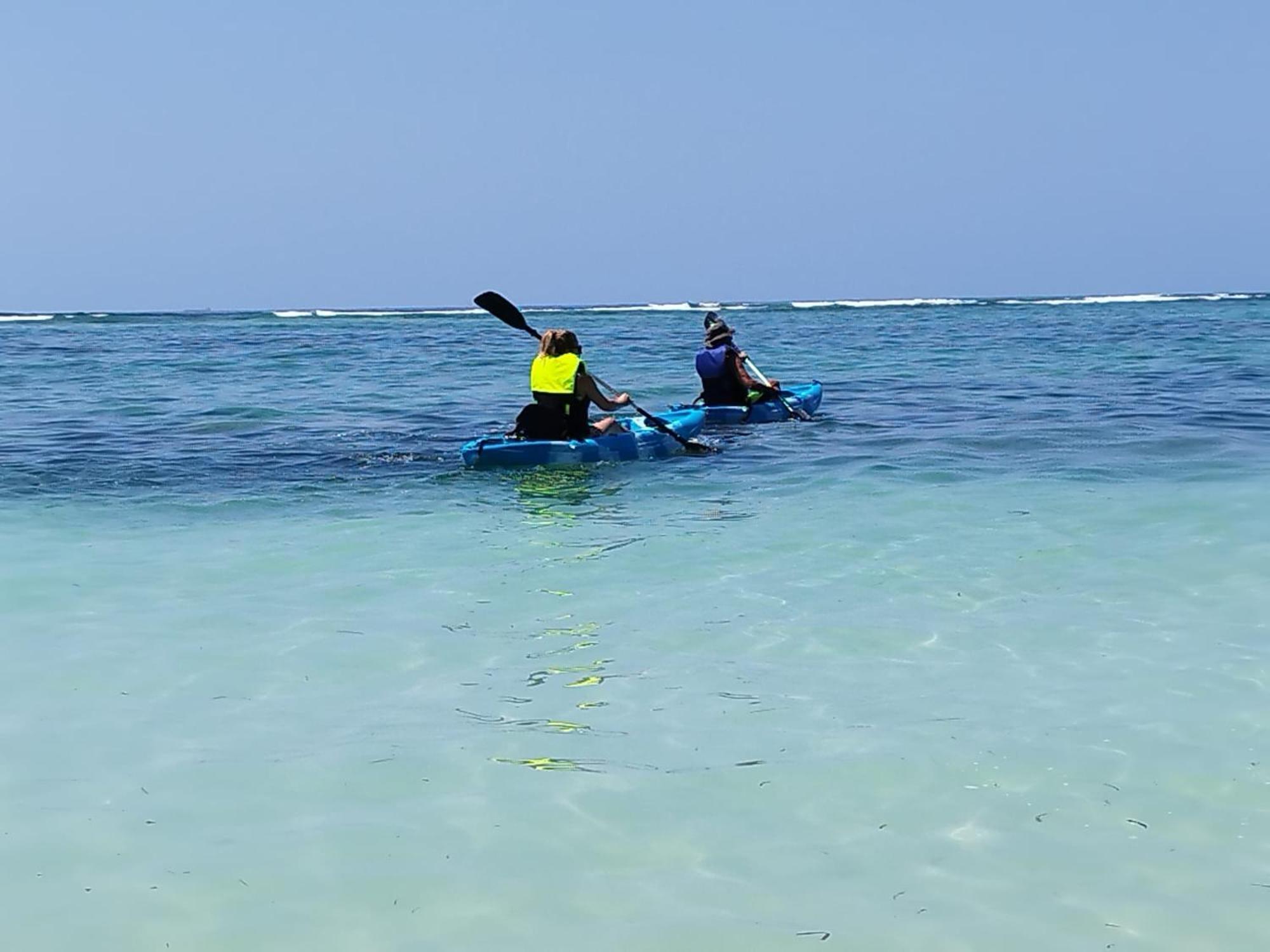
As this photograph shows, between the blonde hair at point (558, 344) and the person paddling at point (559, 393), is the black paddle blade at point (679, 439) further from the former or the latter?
the blonde hair at point (558, 344)

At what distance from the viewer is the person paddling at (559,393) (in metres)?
11.5

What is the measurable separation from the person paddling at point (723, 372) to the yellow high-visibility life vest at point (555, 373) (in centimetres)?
362

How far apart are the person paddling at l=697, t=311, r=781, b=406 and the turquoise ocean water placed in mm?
2709

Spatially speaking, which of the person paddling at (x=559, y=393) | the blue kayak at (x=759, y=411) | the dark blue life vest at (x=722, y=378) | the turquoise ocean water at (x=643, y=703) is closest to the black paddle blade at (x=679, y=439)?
the turquoise ocean water at (x=643, y=703)

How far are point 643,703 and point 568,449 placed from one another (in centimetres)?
665

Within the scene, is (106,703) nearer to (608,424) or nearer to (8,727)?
(8,727)

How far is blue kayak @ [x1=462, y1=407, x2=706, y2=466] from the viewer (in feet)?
38.3

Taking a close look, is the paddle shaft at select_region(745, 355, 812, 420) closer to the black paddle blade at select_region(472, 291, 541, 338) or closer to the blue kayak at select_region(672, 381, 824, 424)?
the blue kayak at select_region(672, 381, 824, 424)

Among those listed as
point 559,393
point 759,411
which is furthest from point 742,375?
point 559,393

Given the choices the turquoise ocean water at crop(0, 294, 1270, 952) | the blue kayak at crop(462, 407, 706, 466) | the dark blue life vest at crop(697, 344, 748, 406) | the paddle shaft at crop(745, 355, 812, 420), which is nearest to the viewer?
the turquoise ocean water at crop(0, 294, 1270, 952)

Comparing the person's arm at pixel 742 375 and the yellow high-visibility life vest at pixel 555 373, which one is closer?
the yellow high-visibility life vest at pixel 555 373

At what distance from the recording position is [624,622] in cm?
648

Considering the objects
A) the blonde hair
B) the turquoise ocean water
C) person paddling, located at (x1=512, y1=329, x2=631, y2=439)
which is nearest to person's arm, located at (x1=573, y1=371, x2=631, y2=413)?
person paddling, located at (x1=512, y1=329, x2=631, y2=439)

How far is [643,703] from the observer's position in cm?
521
